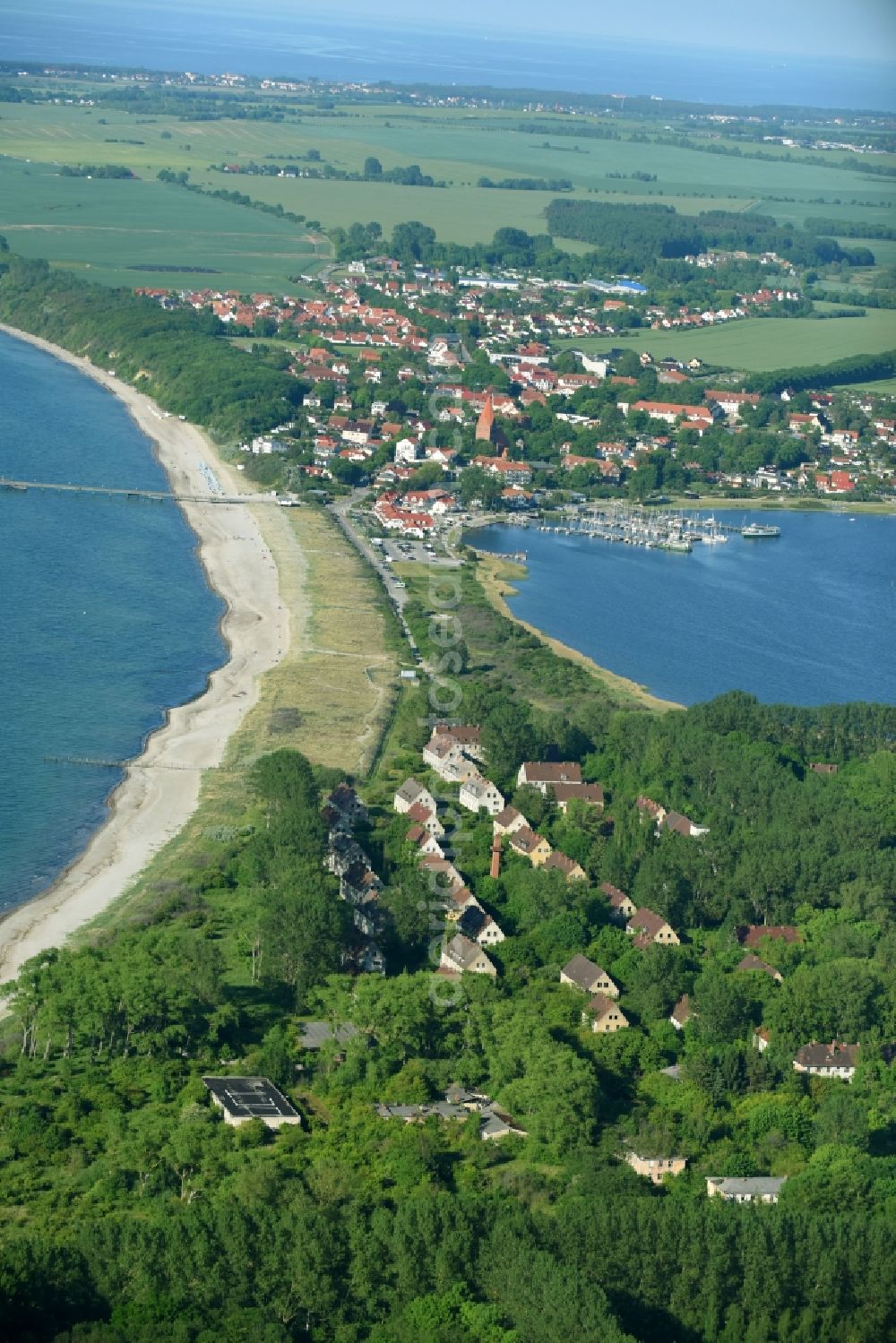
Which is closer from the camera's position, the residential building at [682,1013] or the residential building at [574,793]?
the residential building at [682,1013]

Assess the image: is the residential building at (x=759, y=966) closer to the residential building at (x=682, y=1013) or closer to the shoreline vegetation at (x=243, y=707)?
the residential building at (x=682, y=1013)

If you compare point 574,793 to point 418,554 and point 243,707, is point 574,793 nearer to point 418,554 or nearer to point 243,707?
point 243,707

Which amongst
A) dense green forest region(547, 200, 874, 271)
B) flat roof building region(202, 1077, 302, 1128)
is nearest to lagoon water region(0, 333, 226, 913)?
flat roof building region(202, 1077, 302, 1128)

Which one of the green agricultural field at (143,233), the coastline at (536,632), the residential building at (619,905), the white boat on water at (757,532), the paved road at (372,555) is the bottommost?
the white boat on water at (757,532)

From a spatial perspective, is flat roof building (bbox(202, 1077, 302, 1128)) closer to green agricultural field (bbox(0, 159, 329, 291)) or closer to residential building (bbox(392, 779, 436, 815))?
residential building (bbox(392, 779, 436, 815))

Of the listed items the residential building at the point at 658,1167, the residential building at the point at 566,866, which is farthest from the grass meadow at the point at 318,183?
the residential building at the point at 658,1167

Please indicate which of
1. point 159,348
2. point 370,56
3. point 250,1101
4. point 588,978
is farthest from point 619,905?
point 370,56
